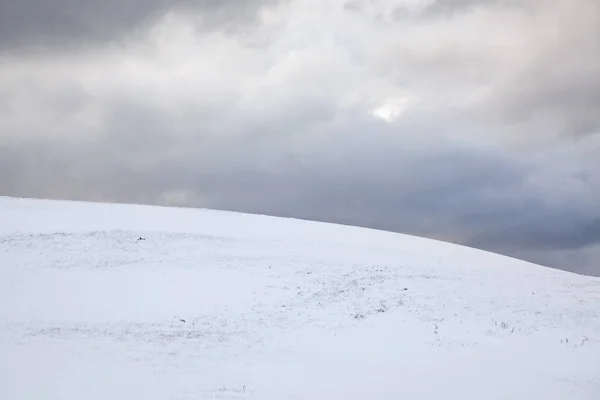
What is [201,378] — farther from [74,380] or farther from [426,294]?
[426,294]

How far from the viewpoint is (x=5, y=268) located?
98.1 ft

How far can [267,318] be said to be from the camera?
25.9 m

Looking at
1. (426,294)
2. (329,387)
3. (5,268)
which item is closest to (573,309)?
(426,294)

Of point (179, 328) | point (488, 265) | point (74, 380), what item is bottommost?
point (74, 380)

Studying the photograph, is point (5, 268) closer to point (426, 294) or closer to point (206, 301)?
point (206, 301)

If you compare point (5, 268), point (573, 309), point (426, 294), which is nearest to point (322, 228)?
point (426, 294)

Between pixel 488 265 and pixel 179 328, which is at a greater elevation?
pixel 488 265

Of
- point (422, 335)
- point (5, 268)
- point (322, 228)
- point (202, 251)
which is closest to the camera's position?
point (422, 335)

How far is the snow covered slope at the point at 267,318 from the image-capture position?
20.4 meters

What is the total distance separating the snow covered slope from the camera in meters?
20.4

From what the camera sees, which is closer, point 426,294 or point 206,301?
point 206,301

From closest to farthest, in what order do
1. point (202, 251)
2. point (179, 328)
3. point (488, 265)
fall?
point (179, 328)
point (202, 251)
point (488, 265)

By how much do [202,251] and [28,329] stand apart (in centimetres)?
Result: 1290

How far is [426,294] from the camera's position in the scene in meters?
31.1
